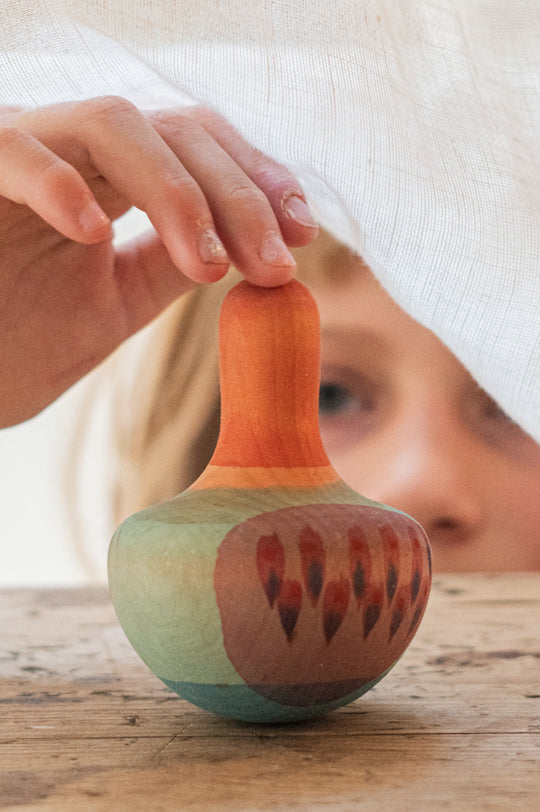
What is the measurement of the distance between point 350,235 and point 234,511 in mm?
200

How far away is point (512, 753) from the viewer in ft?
1.03

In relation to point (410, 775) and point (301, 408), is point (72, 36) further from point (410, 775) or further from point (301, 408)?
point (410, 775)

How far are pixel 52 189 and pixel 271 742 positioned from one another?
9.4 inches

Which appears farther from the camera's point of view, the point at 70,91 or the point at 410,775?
the point at 70,91

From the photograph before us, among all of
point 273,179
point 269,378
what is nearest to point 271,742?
point 269,378

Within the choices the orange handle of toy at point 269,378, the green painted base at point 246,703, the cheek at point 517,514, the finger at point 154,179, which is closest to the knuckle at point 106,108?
the finger at point 154,179

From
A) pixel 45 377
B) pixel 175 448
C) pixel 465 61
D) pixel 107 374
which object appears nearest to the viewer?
pixel 465 61

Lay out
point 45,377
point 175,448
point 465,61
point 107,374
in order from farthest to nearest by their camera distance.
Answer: point 107,374
point 175,448
point 45,377
point 465,61

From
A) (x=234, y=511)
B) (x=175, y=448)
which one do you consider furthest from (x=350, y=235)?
(x=175, y=448)

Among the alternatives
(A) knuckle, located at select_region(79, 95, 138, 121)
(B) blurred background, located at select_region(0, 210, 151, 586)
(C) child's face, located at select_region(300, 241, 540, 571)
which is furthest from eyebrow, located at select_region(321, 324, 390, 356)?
(A) knuckle, located at select_region(79, 95, 138, 121)

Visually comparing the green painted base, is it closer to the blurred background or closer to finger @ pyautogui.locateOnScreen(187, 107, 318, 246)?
finger @ pyautogui.locateOnScreen(187, 107, 318, 246)

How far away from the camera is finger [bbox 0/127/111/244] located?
1.12 feet

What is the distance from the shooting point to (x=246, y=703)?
0.33 m

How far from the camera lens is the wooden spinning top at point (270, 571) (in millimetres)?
314
